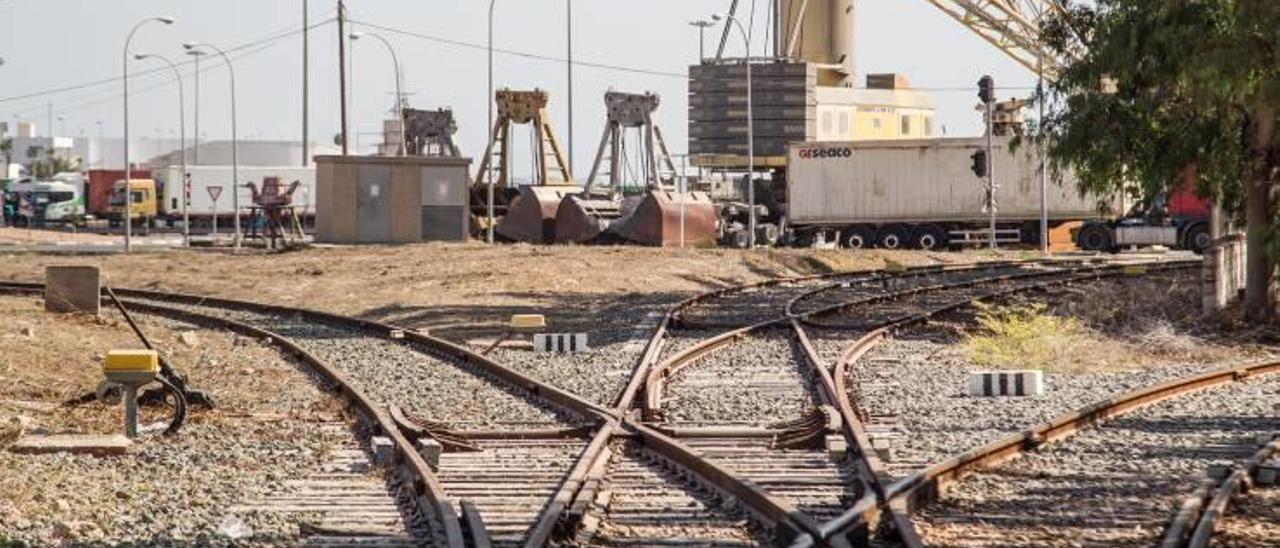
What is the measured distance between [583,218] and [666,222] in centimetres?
419

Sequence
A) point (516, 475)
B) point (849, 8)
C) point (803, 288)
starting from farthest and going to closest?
point (849, 8) < point (803, 288) < point (516, 475)

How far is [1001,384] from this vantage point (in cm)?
1992

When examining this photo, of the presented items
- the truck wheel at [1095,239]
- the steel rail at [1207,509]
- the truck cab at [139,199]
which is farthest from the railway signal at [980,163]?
the steel rail at [1207,509]

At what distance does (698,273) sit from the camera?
4766cm

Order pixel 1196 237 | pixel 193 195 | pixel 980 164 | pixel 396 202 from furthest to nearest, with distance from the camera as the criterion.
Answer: pixel 193 195 → pixel 980 164 → pixel 1196 237 → pixel 396 202

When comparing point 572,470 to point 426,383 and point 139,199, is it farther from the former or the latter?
point 139,199

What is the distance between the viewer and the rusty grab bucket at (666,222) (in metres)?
63.1

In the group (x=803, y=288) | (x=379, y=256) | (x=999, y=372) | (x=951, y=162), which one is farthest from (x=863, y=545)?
(x=951, y=162)

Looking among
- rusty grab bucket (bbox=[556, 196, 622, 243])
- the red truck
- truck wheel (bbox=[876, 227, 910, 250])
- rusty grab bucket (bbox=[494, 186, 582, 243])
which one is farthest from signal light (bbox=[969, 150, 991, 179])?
the red truck

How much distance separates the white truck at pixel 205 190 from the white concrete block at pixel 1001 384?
8538cm

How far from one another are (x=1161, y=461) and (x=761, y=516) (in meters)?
4.02

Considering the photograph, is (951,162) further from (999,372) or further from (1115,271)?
(999,372)

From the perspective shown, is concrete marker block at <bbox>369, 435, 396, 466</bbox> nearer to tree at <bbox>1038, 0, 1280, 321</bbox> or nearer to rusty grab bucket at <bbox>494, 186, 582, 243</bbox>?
tree at <bbox>1038, 0, 1280, 321</bbox>

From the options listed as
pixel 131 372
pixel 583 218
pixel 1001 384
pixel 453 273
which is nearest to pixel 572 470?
pixel 131 372
